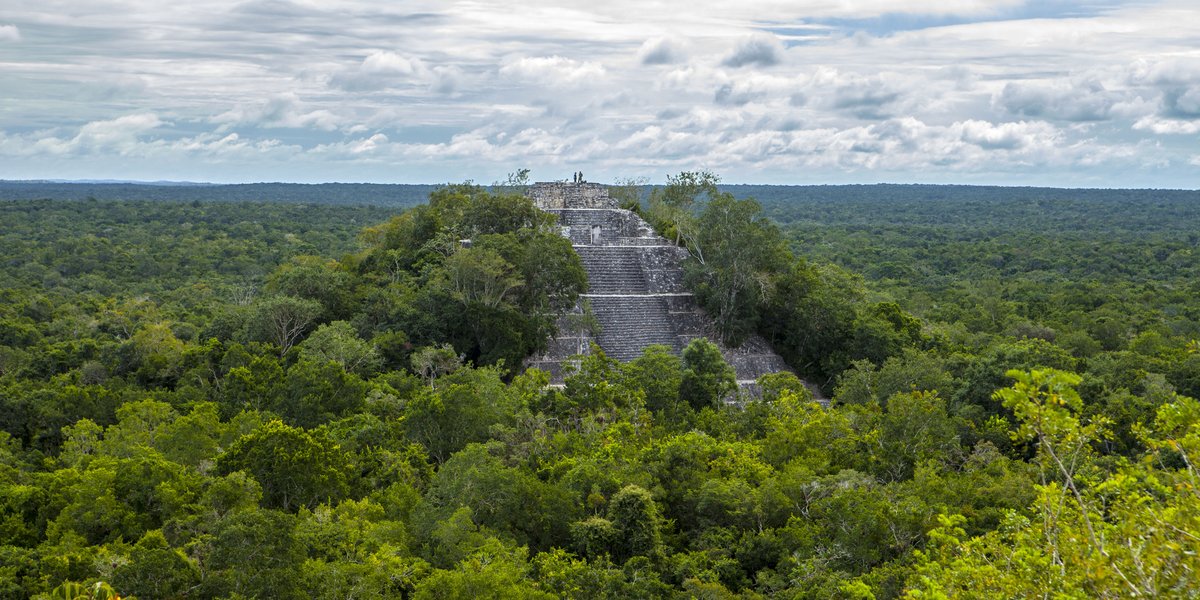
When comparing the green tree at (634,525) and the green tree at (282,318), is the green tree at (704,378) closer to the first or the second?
the green tree at (634,525)

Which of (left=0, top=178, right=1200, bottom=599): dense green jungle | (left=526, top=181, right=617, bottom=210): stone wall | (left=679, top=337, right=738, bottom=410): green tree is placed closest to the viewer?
(left=0, top=178, right=1200, bottom=599): dense green jungle

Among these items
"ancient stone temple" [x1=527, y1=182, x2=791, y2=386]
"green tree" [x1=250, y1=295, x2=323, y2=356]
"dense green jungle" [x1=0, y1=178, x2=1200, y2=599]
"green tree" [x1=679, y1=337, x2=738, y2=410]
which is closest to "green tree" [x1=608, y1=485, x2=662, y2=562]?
"dense green jungle" [x1=0, y1=178, x2=1200, y2=599]

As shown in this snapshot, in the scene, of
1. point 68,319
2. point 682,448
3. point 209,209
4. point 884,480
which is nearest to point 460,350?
point 682,448

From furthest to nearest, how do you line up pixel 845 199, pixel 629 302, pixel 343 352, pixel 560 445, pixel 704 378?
pixel 845 199
pixel 629 302
pixel 343 352
pixel 704 378
pixel 560 445

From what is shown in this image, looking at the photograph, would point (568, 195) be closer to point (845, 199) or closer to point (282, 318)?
point (282, 318)

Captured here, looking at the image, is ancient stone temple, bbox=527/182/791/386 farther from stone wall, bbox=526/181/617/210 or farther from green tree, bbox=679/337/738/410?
green tree, bbox=679/337/738/410

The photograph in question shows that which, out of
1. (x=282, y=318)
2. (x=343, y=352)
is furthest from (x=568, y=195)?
(x=343, y=352)

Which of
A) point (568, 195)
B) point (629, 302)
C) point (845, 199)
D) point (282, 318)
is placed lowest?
point (845, 199)
